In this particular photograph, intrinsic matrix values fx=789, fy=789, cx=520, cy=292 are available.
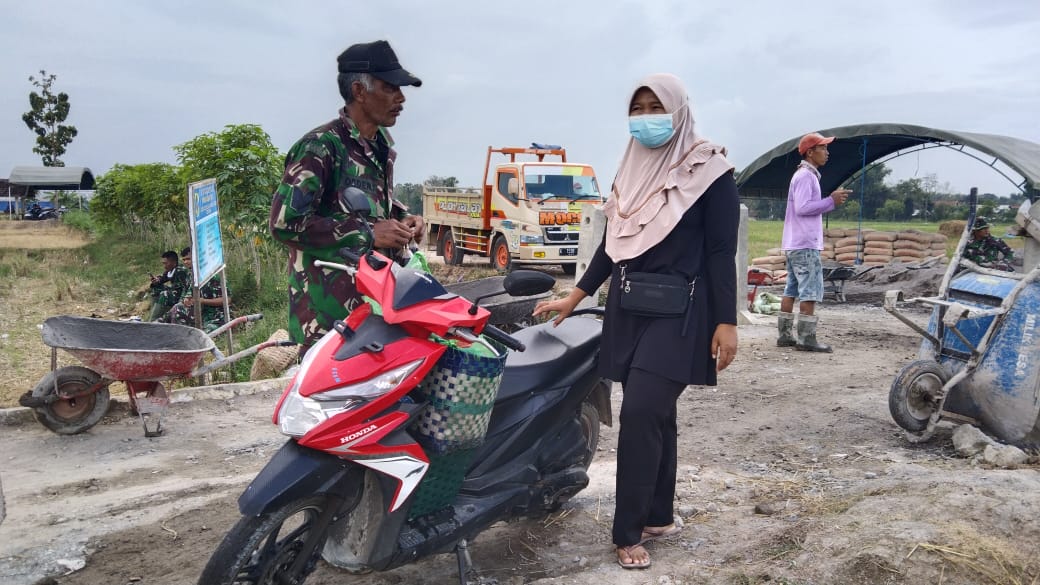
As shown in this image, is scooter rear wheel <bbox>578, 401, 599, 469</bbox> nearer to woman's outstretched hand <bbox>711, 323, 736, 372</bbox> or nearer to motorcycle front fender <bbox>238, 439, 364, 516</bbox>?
woman's outstretched hand <bbox>711, 323, 736, 372</bbox>

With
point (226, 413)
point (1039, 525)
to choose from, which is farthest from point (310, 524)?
point (226, 413)

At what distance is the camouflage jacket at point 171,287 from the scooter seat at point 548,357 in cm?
638

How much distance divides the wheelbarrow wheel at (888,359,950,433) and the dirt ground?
6.7 inches

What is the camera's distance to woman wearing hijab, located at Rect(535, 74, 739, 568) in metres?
2.95

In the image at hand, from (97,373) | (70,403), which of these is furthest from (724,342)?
(70,403)

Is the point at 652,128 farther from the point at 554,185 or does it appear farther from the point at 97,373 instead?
the point at 554,185

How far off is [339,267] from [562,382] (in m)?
1.14

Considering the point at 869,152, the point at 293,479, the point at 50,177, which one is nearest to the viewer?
the point at 293,479

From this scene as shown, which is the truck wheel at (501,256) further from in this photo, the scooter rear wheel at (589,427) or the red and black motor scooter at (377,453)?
the red and black motor scooter at (377,453)

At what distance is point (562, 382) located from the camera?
3279mm

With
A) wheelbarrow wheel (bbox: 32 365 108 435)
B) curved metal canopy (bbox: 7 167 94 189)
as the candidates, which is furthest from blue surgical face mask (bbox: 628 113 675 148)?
curved metal canopy (bbox: 7 167 94 189)

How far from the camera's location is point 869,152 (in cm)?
1658

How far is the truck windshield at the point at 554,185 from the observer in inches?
592

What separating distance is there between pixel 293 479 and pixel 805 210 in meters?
5.83
